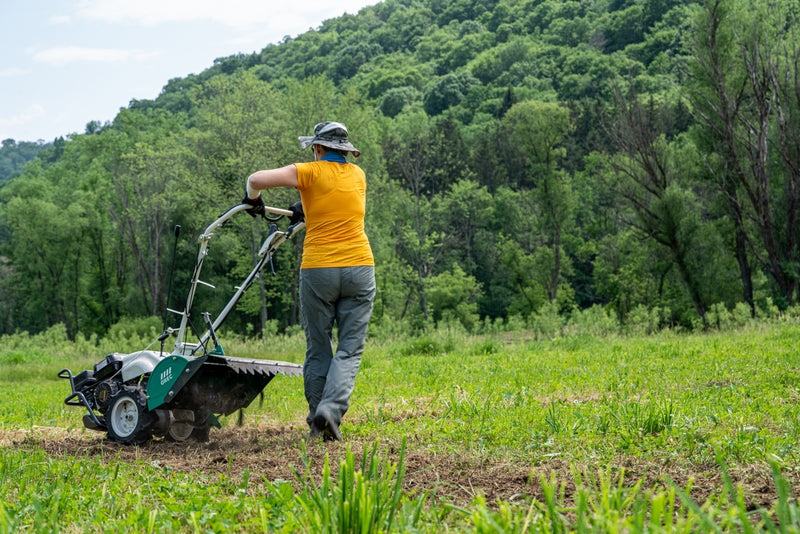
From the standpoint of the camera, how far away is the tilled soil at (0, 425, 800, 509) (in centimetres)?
295

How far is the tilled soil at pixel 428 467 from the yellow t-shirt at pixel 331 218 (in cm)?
138

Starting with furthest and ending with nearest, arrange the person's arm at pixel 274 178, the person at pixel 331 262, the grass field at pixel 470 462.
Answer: the person at pixel 331 262 → the person's arm at pixel 274 178 → the grass field at pixel 470 462

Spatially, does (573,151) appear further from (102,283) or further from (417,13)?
(417,13)

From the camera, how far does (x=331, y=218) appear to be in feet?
16.4

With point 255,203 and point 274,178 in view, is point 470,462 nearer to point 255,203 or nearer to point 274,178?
point 274,178

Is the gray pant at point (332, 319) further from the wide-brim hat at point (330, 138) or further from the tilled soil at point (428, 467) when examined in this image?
the wide-brim hat at point (330, 138)

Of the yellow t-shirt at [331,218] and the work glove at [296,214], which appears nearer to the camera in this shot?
the yellow t-shirt at [331,218]

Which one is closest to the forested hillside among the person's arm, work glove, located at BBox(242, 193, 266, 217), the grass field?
the grass field

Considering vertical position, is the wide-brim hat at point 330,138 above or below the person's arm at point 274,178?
above

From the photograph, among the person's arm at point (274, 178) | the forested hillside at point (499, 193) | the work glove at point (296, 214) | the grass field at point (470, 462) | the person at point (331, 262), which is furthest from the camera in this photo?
the forested hillside at point (499, 193)

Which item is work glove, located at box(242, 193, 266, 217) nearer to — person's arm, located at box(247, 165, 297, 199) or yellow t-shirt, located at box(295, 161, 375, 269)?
person's arm, located at box(247, 165, 297, 199)

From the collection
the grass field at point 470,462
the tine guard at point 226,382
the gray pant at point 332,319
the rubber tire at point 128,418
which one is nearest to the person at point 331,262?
the gray pant at point 332,319

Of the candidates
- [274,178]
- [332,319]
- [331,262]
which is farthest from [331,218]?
[332,319]

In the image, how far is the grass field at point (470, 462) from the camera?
91.4 inches
